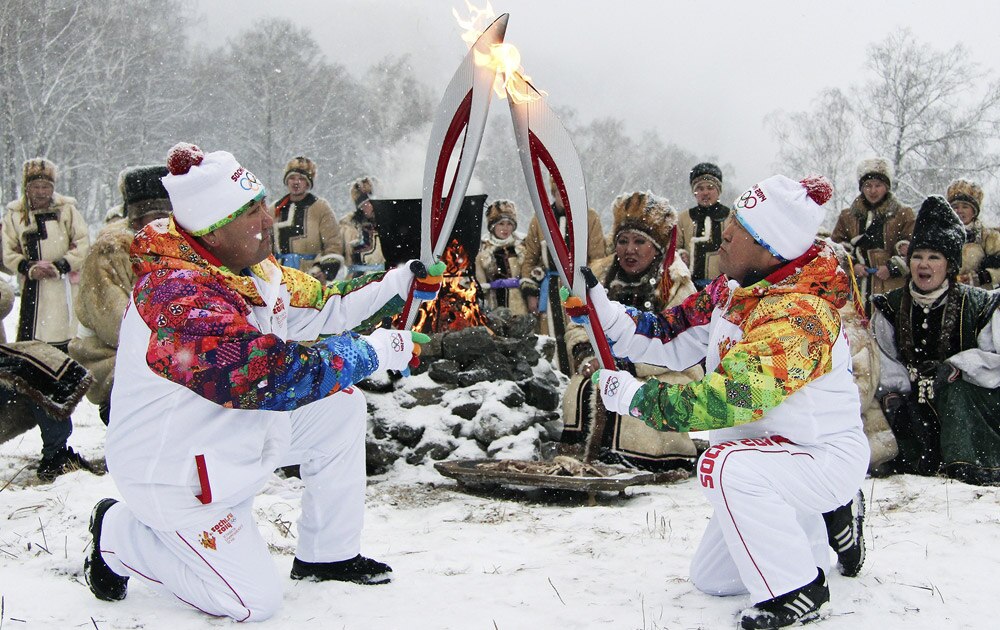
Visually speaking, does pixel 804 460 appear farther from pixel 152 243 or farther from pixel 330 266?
pixel 330 266

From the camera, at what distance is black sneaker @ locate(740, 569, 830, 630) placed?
2912mm

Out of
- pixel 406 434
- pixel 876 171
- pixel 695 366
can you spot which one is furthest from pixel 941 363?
pixel 406 434

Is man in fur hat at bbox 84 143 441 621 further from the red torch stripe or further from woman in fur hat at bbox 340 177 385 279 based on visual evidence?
woman in fur hat at bbox 340 177 385 279

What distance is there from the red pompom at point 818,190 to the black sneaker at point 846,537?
119 centimetres

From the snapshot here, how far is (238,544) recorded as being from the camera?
3.05 m

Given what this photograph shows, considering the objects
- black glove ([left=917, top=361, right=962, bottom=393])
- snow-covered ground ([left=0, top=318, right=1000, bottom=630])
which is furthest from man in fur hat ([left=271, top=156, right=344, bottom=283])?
black glove ([left=917, top=361, right=962, bottom=393])

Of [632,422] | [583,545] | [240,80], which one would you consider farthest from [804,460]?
[240,80]

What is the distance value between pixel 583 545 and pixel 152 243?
2.31 metres

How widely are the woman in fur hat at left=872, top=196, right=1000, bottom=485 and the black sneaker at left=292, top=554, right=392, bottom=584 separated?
3.73 m

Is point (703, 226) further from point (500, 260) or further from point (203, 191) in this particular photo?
point (203, 191)

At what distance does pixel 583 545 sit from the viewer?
407cm

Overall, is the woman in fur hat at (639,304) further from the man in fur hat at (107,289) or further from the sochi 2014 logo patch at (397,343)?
the man in fur hat at (107,289)

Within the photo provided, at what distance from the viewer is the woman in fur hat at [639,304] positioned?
Answer: 583 cm

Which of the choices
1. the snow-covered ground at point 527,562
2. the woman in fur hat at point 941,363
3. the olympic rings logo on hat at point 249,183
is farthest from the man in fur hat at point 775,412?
the woman in fur hat at point 941,363
